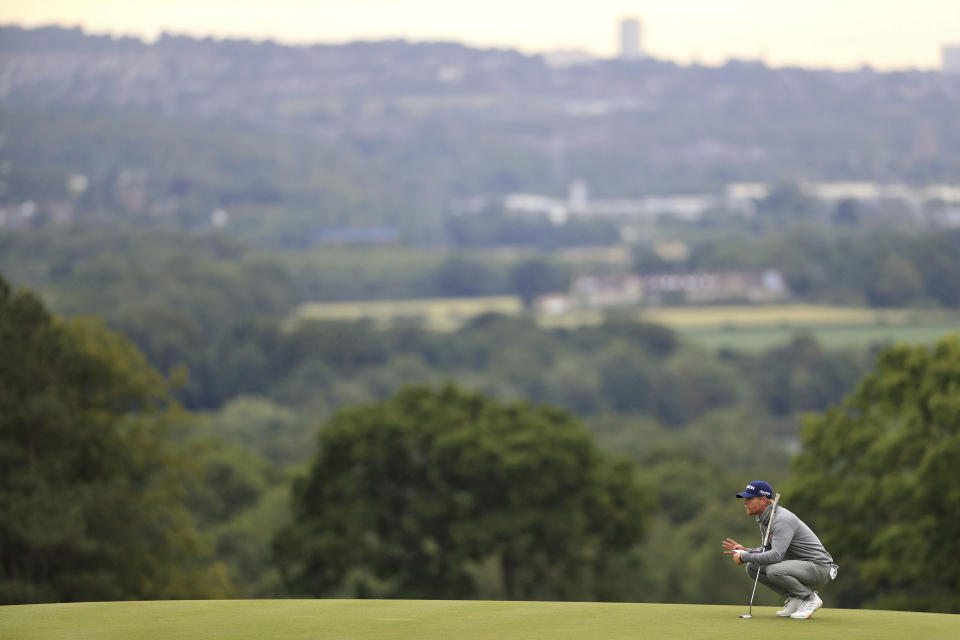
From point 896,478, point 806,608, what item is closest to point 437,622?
point 806,608

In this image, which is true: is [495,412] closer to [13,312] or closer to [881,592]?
[881,592]

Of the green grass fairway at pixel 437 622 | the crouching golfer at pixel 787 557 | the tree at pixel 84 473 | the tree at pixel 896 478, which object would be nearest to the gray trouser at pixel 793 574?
the crouching golfer at pixel 787 557

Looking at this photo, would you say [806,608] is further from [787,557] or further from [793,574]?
[787,557]

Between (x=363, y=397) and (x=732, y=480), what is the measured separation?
97075 millimetres

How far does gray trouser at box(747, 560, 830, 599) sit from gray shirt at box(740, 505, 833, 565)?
0.08 meters

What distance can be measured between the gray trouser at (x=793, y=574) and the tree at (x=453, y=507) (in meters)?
32.1

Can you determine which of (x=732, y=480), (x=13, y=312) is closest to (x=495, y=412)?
(x=13, y=312)

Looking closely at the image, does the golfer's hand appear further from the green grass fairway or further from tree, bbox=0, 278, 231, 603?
tree, bbox=0, 278, 231, 603

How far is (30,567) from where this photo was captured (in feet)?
133

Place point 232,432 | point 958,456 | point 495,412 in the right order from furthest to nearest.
Answer: point 232,432
point 495,412
point 958,456

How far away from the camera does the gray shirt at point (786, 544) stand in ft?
58.1

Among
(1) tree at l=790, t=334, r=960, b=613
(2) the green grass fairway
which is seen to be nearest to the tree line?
(1) tree at l=790, t=334, r=960, b=613

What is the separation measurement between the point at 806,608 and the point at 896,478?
25409mm

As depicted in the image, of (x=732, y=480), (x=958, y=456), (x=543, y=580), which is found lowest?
(x=732, y=480)
